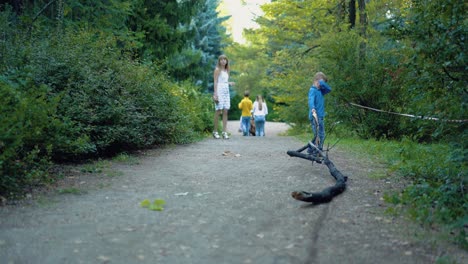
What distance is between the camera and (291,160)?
839 centimetres

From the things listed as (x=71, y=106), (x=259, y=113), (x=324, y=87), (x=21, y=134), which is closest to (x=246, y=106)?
(x=259, y=113)

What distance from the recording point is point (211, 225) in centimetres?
435

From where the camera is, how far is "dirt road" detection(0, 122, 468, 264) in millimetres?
3600

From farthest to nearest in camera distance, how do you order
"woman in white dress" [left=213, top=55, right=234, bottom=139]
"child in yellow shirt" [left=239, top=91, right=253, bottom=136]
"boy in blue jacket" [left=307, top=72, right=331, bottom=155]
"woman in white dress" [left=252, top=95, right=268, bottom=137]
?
1. "woman in white dress" [left=252, top=95, right=268, bottom=137]
2. "child in yellow shirt" [left=239, top=91, right=253, bottom=136]
3. "woman in white dress" [left=213, top=55, right=234, bottom=139]
4. "boy in blue jacket" [left=307, top=72, right=331, bottom=155]

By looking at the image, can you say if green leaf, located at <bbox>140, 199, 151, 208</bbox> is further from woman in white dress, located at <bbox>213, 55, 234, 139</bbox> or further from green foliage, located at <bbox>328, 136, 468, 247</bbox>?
woman in white dress, located at <bbox>213, 55, 234, 139</bbox>

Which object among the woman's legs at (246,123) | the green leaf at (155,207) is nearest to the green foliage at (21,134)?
the green leaf at (155,207)

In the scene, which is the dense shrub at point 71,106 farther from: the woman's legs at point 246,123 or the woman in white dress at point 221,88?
the woman's legs at point 246,123

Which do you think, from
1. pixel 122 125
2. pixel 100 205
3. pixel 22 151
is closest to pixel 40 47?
pixel 122 125

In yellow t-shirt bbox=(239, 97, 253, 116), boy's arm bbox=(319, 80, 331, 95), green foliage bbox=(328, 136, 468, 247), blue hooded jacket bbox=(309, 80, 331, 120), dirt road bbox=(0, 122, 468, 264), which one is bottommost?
dirt road bbox=(0, 122, 468, 264)

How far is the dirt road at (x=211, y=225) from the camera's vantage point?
360 cm

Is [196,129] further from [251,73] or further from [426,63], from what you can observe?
[251,73]

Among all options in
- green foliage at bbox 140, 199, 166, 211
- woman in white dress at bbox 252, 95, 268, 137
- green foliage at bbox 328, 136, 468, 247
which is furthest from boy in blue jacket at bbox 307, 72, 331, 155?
woman in white dress at bbox 252, 95, 268, 137

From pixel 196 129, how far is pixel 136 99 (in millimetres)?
6002

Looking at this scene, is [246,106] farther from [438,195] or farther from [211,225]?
[211,225]
